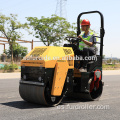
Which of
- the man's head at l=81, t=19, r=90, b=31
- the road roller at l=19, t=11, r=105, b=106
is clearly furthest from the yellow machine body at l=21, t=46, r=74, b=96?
the man's head at l=81, t=19, r=90, b=31

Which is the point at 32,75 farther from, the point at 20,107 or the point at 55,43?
the point at 55,43

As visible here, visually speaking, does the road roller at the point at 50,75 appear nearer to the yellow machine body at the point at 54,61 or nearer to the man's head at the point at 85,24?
the yellow machine body at the point at 54,61

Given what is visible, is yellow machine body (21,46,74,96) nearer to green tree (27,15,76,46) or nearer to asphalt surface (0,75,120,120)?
asphalt surface (0,75,120,120)

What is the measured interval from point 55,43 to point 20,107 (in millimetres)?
30234

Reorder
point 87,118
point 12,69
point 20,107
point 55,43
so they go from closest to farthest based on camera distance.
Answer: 1. point 87,118
2. point 20,107
3. point 12,69
4. point 55,43

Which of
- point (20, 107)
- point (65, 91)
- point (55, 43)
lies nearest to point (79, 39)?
point (65, 91)

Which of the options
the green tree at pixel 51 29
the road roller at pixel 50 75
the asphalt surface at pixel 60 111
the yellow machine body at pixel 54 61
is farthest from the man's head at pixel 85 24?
the green tree at pixel 51 29

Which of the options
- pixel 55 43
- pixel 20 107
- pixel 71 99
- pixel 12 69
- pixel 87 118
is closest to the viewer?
pixel 87 118

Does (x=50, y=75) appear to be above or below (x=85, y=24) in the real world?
below

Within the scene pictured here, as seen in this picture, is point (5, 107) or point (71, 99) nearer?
point (5, 107)

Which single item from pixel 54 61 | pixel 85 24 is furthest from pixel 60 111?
pixel 85 24

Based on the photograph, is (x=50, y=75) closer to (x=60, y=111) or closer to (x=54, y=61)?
(x=54, y=61)

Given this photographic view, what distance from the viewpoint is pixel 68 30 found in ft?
120

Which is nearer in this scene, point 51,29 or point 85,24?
point 85,24
